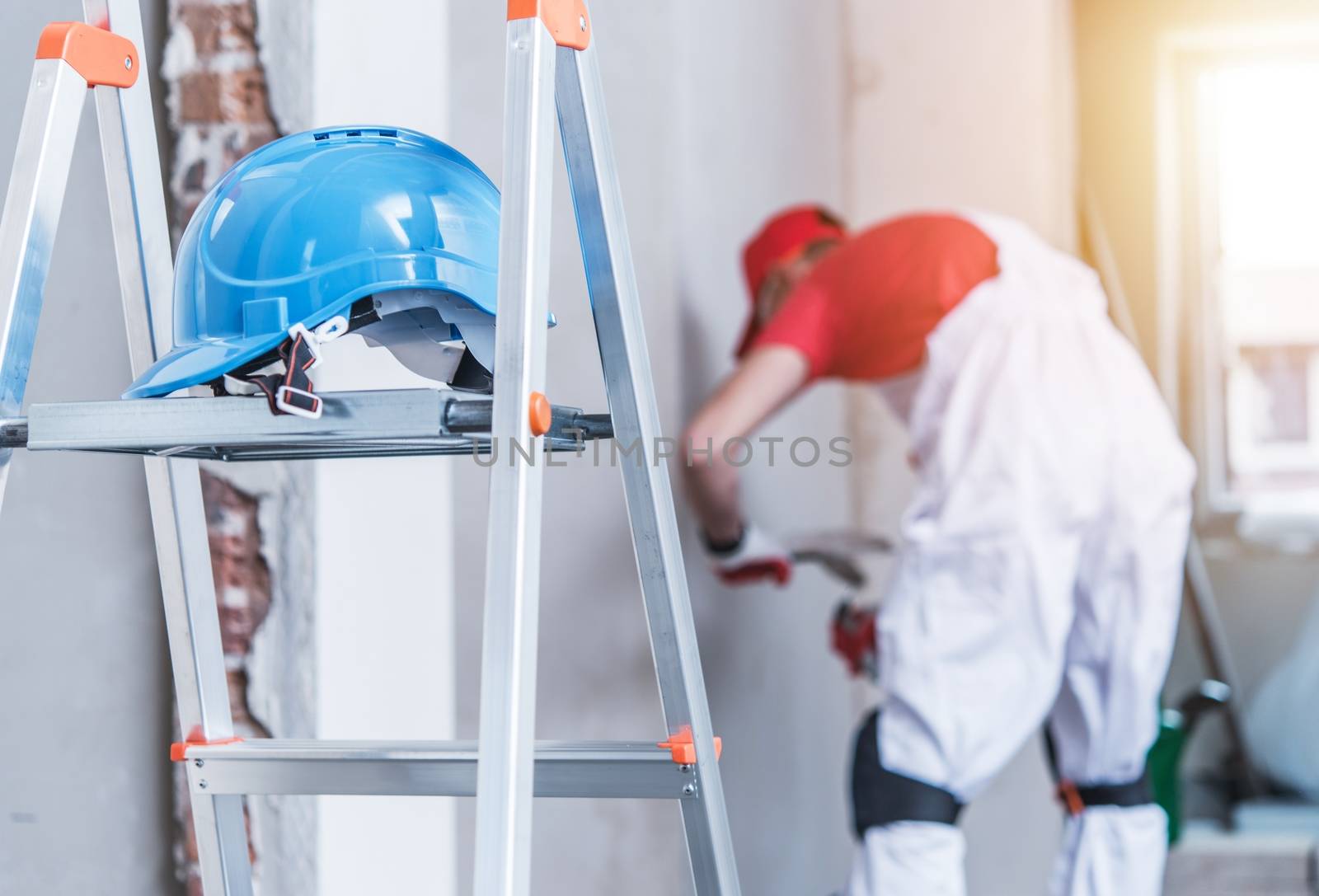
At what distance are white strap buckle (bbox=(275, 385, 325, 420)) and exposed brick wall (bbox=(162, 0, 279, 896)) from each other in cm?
62

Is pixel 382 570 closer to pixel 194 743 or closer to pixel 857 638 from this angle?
pixel 194 743

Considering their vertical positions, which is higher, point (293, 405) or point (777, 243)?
point (777, 243)

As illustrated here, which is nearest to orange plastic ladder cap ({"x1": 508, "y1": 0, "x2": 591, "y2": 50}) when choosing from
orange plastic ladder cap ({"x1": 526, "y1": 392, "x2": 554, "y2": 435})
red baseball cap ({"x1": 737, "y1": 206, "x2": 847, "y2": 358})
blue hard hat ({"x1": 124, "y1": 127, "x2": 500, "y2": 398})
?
blue hard hat ({"x1": 124, "y1": 127, "x2": 500, "y2": 398})

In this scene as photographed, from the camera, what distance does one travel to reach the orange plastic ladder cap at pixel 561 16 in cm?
65

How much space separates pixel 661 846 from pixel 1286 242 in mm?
3252

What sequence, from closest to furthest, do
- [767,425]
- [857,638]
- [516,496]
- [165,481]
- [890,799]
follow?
[516,496] → [165,481] → [890,799] → [857,638] → [767,425]

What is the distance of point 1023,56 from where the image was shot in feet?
9.24

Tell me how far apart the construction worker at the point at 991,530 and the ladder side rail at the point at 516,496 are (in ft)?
3.25

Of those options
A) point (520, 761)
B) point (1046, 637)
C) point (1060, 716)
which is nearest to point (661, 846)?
point (1046, 637)

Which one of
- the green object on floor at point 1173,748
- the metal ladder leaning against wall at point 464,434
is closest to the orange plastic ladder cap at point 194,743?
the metal ladder leaning against wall at point 464,434

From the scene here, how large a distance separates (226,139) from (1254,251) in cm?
351

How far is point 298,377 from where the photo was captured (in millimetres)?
621

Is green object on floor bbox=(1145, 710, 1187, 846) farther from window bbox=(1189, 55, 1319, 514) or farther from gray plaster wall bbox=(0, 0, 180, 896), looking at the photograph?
gray plaster wall bbox=(0, 0, 180, 896)

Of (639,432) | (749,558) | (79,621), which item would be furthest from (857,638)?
(639,432)
